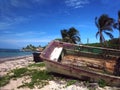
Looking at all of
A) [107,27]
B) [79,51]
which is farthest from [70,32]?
[79,51]

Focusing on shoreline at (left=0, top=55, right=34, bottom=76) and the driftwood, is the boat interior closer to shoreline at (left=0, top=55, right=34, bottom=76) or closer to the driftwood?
the driftwood

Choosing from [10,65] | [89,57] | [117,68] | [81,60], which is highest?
[89,57]

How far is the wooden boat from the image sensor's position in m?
9.12

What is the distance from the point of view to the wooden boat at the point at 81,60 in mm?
9125

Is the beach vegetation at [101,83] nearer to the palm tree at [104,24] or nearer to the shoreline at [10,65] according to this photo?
the shoreline at [10,65]

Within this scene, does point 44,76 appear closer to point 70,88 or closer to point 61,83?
point 61,83

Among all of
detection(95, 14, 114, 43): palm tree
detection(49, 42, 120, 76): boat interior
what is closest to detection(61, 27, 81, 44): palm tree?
detection(95, 14, 114, 43): palm tree

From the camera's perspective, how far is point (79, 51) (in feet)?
40.0

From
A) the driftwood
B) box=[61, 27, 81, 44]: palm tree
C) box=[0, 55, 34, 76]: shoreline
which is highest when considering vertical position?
box=[61, 27, 81, 44]: palm tree

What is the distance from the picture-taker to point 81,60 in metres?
11.8

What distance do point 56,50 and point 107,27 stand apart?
1016 inches

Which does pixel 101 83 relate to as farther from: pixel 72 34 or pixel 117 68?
pixel 72 34

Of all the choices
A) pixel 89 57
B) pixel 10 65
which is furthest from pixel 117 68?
pixel 10 65

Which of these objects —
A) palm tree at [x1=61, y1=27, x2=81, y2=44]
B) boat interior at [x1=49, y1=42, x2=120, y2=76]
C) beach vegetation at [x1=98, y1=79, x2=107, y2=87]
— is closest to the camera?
beach vegetation at [x1=98, y1=79, x2=107, y2=87]
